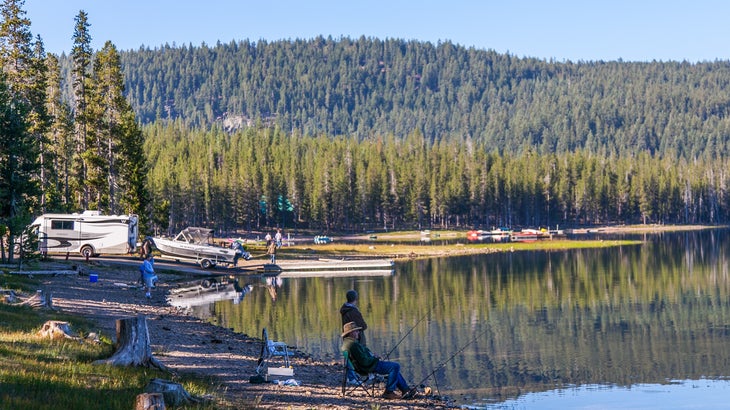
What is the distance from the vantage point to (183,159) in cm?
17088

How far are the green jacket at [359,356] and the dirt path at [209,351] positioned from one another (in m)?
0.73

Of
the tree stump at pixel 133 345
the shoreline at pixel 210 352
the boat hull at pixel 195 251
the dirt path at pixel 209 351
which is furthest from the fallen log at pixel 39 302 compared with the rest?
the boat hull at pixel 195 251

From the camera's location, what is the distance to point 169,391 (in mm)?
13266

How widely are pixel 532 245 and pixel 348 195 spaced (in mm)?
49948

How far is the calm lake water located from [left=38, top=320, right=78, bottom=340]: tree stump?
9889 millimetres

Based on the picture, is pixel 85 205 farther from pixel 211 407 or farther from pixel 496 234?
pixel 496 234

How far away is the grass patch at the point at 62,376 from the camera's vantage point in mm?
12766

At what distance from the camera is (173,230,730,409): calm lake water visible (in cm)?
2594

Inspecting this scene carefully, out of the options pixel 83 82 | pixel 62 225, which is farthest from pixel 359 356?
pixel 83 82

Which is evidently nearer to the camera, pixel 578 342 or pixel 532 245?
pixel 578 342

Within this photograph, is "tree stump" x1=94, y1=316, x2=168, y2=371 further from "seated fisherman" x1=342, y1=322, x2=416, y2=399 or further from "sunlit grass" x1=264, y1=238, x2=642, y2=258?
"sunlit grass" x1=264, y1=238, x2=642, y2=258

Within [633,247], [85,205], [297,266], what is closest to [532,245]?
[633,247]

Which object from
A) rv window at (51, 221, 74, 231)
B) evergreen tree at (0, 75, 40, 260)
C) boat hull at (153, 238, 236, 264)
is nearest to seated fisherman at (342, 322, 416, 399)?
evergreen tree at (0, 75, 40, 260)

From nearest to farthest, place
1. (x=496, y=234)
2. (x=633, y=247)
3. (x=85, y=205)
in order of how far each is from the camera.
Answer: (x=85, y=205) → (x=633, y=247) → (x=496, y=234)
